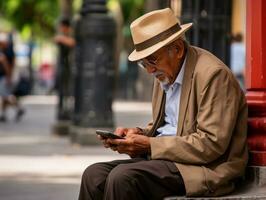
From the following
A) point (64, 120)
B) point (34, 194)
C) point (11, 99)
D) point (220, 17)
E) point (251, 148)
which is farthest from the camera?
point (11, 99)

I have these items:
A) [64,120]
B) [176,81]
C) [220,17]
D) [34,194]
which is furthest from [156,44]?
[64,120]

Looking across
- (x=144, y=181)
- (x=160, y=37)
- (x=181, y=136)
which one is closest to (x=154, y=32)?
(x=160, y=37)

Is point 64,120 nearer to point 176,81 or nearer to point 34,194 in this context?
point 34,194

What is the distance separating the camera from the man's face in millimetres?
5156

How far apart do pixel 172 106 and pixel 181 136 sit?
0.85 ft

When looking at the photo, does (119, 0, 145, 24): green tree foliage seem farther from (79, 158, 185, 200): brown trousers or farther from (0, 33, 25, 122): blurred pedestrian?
(79, 158, 185, 200): brown trousers

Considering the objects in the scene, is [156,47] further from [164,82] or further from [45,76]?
[45,76]

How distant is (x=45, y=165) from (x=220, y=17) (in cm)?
245

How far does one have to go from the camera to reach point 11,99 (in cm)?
1947

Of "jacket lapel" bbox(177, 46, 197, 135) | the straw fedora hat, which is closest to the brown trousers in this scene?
"jacket lapel" bbox(177, 46, 197, 135)

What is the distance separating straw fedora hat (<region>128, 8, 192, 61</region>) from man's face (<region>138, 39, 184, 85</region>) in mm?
44

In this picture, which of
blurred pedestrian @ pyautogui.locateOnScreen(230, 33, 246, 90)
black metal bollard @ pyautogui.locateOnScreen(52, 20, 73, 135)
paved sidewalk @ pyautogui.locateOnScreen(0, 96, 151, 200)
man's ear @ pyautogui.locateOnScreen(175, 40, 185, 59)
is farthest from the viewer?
black metal bollard @ pyautogui.locateOnScreen(52, 20, 73, 135)

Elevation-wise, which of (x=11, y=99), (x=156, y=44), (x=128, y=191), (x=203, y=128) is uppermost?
(x=156, y=44)

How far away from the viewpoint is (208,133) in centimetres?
496
